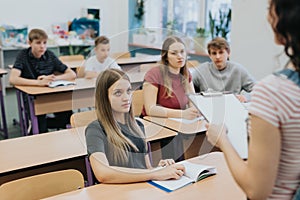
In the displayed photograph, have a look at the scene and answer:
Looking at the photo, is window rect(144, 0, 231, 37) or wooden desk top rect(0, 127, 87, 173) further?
window rect(144, 0, 231, 37)

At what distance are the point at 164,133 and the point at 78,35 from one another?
15.7ft

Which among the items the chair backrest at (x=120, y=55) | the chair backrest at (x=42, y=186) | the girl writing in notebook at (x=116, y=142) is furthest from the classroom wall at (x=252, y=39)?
the chair backrest at (x=42, y=186)

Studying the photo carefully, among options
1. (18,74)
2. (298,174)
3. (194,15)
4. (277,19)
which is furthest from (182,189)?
(194,15)

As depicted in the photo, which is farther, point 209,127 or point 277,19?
point 209,127

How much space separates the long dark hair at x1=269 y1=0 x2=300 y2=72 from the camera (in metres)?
0.71

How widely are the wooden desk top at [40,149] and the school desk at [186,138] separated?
448mm

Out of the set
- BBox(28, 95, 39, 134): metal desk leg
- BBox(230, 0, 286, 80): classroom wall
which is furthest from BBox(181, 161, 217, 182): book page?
BBox(230, 0, 286, 80): classroom wall

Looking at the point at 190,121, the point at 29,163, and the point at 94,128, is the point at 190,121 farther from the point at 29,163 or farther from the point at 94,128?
the point at 29,163

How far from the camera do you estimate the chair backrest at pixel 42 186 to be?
1428mm

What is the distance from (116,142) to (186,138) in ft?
1.61

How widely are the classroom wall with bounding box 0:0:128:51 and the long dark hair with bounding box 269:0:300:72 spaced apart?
5.45 metres

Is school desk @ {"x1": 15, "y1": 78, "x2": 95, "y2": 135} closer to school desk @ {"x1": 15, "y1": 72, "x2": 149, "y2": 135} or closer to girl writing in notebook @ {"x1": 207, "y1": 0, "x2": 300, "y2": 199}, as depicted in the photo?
school desk @ {"x1": 15, "y1": 72, "x2": 149, "y2": 135}

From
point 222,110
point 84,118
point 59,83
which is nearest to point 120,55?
point 84,118

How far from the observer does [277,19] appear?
29.1 inches
